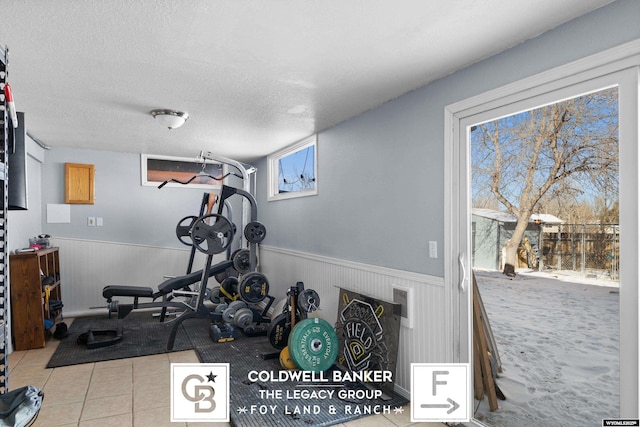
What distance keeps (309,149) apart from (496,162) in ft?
Result: 8.52

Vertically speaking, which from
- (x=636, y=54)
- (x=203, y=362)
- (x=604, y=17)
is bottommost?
(x=203, y=362)

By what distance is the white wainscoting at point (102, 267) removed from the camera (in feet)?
16.5

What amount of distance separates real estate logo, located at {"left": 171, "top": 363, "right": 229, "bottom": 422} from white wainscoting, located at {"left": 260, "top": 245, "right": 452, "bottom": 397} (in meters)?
1.19

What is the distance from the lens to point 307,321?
3068 millimetres

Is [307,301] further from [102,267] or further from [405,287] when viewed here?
[102,267]

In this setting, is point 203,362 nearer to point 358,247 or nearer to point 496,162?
point 358,247

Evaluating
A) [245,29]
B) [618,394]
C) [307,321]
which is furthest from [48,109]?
[618,394]

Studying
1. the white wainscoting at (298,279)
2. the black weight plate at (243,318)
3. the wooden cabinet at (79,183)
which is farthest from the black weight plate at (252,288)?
the wooden cabinet at (79,183)

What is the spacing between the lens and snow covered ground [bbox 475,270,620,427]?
5.76 ft

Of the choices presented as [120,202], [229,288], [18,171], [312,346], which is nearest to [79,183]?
[120,202]

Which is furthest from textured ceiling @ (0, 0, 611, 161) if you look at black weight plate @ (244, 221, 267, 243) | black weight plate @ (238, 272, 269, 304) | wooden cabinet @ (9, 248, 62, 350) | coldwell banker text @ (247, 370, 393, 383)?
coldwell banker text @ (247, 370, 393, 383)

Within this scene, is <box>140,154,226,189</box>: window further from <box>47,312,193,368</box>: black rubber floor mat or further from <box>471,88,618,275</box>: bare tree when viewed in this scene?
<box>471,88,618,275</box>: bare tree

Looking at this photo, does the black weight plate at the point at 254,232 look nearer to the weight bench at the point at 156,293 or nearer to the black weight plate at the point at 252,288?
the black weight plate at the point at 252,288

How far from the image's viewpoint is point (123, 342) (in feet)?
12.9
